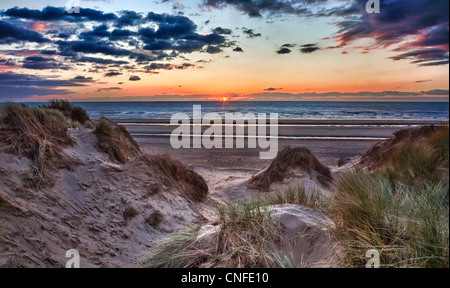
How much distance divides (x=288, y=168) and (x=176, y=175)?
3.88 metres

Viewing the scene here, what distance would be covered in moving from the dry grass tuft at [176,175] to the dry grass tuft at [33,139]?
1.95 m

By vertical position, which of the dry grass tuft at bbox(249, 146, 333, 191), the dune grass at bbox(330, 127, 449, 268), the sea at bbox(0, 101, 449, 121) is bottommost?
the dry grass tuft at bbox(249, 146, 333, 191)

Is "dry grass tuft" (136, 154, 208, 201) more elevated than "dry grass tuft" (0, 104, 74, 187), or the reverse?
"dry grass tuft" (0, 104, 74, 187)

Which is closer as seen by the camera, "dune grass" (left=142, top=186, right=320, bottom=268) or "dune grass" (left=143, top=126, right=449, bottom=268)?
"dune grass" (left=143, top=126, right=449, bottom=268)

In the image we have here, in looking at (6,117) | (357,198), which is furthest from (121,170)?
(357,198)

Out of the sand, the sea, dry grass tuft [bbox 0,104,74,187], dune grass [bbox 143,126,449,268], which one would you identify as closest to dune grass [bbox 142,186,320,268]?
dune grass [bbox 143,126,449,268]

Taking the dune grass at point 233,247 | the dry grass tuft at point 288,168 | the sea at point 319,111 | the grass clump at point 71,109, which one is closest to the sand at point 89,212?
the dune grass at point 233,247

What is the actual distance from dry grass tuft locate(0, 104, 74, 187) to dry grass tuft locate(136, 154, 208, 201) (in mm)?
1946

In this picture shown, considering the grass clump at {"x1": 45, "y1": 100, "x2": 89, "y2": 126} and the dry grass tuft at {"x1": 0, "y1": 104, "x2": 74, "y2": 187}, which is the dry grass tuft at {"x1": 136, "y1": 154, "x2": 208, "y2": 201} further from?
the grass clump at {"x1": 45, "y1": 100, "x2": 89, "y2": 126}

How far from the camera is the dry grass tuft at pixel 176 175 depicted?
707cm

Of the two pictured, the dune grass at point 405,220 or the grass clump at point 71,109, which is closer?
the dune grass at point 405,220

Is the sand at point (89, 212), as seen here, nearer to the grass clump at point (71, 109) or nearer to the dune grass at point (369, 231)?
the dune grass at point (369, 231)

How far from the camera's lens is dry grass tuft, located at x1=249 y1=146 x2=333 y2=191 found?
30.8ft
